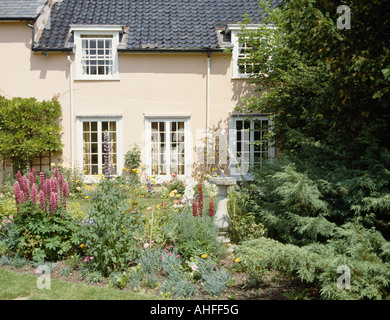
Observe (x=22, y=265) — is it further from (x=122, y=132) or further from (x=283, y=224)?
(x=122, y=132)

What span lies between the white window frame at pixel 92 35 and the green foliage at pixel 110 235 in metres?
8.63

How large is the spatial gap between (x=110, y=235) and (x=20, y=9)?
447 inches

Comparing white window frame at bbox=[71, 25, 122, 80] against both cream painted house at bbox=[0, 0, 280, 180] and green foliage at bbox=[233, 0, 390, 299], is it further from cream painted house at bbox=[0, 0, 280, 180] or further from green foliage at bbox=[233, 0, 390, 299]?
green foliage at bbox=[233, 0, 390, 299]

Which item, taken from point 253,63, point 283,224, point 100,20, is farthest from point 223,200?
point 100,20

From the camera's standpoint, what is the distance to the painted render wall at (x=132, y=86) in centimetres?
1353

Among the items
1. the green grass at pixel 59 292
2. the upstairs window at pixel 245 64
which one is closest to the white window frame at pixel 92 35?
the upstairs window at pixel 245 64

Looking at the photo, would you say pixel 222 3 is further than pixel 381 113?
Yes

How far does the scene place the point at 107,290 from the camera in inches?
201

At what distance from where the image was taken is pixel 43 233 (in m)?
5.88

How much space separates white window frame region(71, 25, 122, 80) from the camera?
13469mm

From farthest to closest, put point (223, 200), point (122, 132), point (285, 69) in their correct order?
point (122, 132) → point (285, 69) → point (223, 200)

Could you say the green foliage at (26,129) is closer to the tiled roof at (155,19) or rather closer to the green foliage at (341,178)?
the tiled roof at (155,19)
